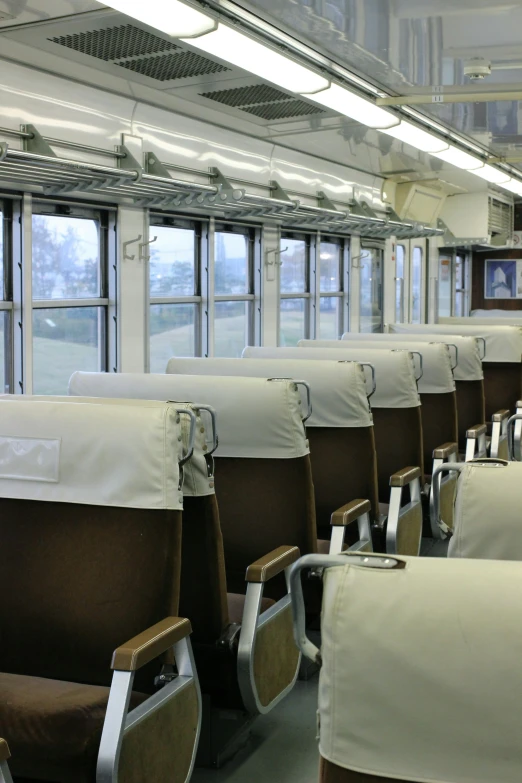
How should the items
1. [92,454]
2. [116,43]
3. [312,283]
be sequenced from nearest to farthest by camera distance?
[92,454] → [116,43] → [312,283]

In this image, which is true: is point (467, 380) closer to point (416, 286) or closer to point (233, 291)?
point (233, 291)

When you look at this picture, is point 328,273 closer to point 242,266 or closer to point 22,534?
point 242,266

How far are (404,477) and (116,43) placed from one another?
2441mm

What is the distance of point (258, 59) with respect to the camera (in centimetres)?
402

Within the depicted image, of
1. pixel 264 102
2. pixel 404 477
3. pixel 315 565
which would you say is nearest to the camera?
pixel 315 565

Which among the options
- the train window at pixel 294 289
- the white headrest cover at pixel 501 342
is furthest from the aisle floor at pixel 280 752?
the train window at pixel 294 289

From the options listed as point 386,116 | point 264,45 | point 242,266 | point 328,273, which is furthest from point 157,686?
point 328,273

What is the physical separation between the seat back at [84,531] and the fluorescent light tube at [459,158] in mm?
4963

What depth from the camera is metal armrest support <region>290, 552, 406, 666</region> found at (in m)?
1.38

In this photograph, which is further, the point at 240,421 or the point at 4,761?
the point at 240,421

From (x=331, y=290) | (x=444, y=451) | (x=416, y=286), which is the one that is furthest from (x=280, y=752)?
(x=416, y=286)

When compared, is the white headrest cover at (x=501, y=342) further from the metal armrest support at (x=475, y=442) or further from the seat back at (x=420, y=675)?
the seat back at (x=420, y=675)

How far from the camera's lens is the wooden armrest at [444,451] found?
457 centimetres

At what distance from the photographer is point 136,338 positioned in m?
5.58
